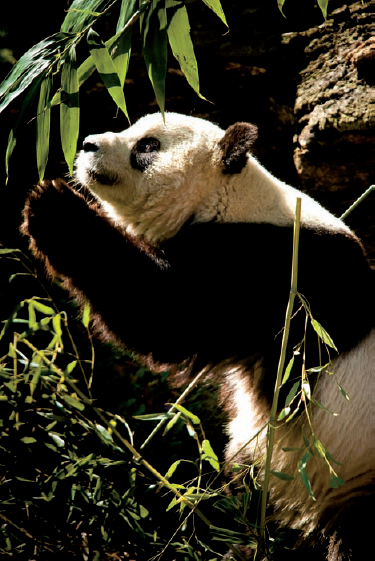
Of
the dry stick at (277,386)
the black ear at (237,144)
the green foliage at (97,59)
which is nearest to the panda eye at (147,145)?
the black ear at (237,144)

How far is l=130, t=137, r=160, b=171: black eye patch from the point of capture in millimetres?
2621

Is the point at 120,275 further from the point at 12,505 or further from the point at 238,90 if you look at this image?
the point at 238,90

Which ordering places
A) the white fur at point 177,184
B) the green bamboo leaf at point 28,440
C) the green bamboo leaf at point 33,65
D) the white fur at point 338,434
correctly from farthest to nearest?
the white fur at point 177,184
the white fur at point 338,434
the green bamboo leaf at point 28,440
the green bamboo leaf at point 33,65

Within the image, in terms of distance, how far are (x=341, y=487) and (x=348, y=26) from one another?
2880 millimetres

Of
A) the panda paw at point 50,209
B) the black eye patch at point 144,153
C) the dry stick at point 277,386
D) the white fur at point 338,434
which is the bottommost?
the white fur at point 338,434

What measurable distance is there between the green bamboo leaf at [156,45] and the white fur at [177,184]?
0.84 metres

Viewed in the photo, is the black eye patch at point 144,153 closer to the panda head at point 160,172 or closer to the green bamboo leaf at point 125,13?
the panda head at point 160,172

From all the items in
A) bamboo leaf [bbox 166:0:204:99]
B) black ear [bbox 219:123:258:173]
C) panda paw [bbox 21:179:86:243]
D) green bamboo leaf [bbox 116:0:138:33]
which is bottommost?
black ear [bbox 219:123:258:173]

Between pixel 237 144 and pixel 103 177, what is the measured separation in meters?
0.59

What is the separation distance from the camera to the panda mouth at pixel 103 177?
2562 mm

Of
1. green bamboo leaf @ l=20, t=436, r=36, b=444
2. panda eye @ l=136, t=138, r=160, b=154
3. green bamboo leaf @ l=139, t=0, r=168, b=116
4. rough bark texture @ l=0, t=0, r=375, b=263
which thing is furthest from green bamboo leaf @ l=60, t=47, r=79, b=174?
rough bark texture @ l=0, t=0, r=375, b=263

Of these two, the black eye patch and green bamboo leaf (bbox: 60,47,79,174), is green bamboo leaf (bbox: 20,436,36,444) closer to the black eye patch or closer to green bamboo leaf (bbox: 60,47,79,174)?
green bamboo leaf (bbox: 60,47,79,174)

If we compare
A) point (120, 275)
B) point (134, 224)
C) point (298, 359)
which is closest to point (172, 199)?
A: point (134, 224)

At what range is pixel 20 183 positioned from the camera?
13.7 feet
